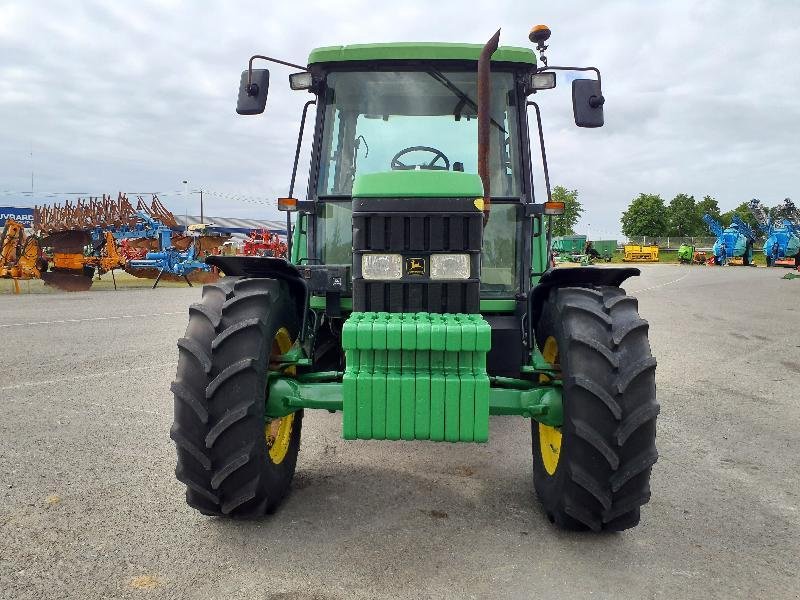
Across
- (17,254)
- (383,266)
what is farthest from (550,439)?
(17,254)

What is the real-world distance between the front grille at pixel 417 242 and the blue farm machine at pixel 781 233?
38.6 meters

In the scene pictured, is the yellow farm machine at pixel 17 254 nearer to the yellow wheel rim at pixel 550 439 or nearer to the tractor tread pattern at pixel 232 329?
the tractor tread pattern at pixel 232 329

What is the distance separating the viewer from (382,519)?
327 cm

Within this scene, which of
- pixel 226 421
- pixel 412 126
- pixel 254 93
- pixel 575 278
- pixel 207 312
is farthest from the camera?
pixel 412 126

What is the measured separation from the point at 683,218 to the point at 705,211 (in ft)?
16.4

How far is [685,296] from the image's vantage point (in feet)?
60.1

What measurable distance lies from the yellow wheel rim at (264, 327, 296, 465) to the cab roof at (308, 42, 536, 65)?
71.6 inches

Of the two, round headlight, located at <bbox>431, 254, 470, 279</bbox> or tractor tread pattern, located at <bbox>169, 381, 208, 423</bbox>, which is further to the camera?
round headlight, located at <bbox>431, 254, 470, 279</bbox>

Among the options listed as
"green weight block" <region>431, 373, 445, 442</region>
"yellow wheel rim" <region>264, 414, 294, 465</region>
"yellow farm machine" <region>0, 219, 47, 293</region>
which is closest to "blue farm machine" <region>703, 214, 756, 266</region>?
"yellow farm machine" <region>0, 219, 47, 293</region>

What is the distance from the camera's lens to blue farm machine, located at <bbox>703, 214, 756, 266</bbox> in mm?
44750

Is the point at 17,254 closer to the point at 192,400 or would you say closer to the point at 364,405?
the point at 192,400

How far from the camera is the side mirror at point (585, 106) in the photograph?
4078mm

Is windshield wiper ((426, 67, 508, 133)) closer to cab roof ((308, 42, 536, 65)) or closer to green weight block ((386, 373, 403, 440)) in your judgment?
cab roof ((308, 42, 536, 65))

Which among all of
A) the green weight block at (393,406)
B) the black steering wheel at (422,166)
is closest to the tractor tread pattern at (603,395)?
the green weight block at (393,406)
